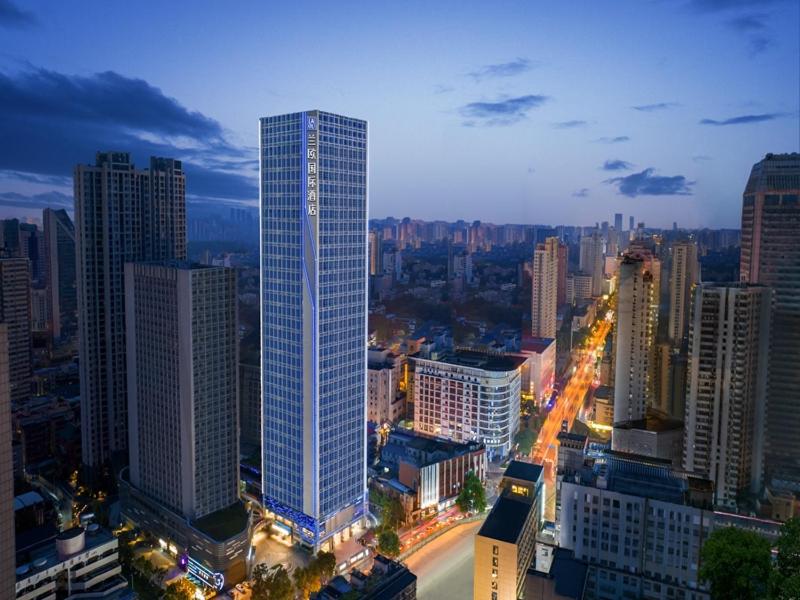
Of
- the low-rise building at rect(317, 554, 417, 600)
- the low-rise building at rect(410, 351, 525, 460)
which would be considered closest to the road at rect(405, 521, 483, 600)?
the low-rise building at rect(317, 554, 417, 600)

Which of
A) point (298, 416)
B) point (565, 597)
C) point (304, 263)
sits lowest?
point (565, 597)

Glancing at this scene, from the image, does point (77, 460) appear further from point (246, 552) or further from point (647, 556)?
point (647, 556)

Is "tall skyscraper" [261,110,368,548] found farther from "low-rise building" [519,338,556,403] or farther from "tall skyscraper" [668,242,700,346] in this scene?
"tall skyscraper" [668,242,700,346]

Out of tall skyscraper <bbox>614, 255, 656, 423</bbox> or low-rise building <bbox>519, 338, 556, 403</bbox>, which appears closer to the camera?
tall skyscraper <bbox>614, 255, 656, 423</bbox>

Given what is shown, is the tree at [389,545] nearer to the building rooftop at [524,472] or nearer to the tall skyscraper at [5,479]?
the building rooftop at [524,472]

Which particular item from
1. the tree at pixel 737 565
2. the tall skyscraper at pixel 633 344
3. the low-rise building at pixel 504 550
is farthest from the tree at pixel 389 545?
the tall skyscraper at pixel 633 344

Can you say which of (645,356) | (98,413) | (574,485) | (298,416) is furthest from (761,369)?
(98,413)
